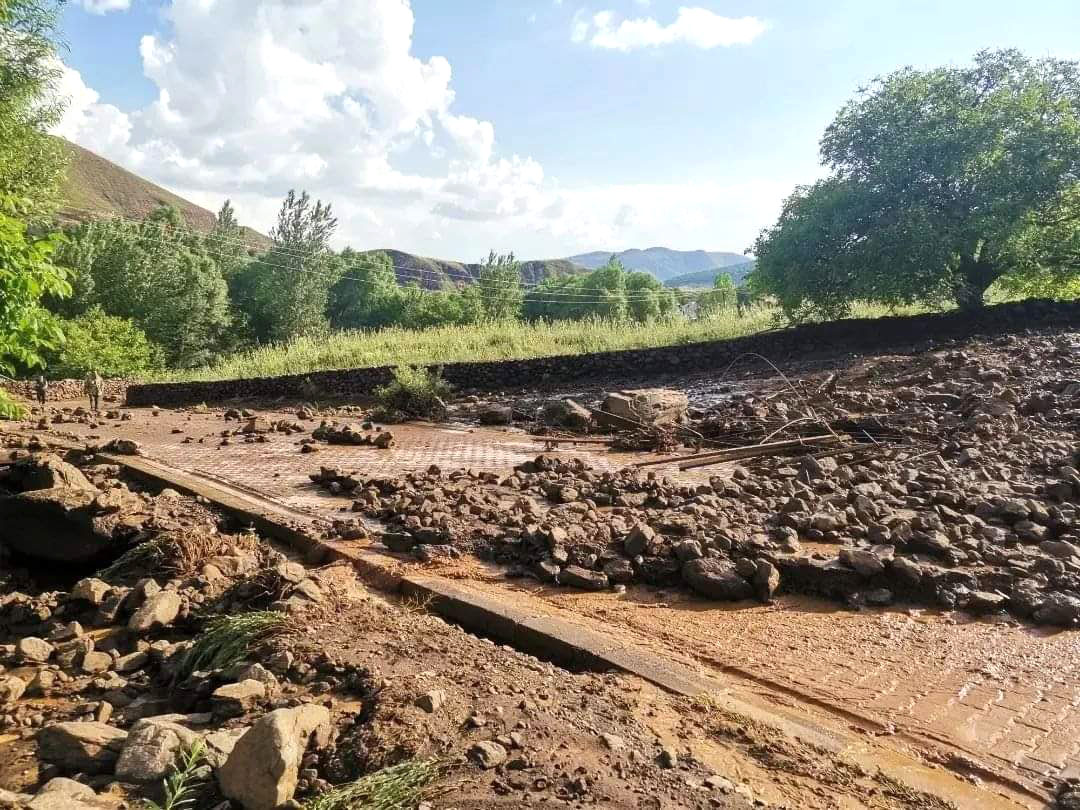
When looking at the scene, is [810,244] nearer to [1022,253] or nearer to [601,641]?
[1022,253]

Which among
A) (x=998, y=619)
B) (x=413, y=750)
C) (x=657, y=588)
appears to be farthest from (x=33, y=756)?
(x=998, y=619)

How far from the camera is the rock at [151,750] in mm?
2490

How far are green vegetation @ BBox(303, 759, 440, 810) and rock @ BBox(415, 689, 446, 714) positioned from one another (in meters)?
0.36

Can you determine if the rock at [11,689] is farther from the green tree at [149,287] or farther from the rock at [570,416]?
the green tree at [149,287]

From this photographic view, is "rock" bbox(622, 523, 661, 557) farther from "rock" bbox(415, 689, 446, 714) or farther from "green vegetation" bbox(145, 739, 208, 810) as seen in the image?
"green vegetation" bbox(145, 739, 208, 810)

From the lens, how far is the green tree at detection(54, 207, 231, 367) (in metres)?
33.7

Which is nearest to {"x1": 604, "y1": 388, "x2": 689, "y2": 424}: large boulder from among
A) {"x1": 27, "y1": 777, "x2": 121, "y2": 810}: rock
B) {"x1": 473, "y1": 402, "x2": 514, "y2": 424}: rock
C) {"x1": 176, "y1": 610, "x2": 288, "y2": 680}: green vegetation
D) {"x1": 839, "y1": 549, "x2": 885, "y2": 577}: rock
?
{"x1": 473, "y1": 402, "x2": 514, "y2": 424}: rock

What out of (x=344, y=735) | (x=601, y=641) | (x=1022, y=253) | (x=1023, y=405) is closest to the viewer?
(x=344, y=735)

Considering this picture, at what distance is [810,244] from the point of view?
17.9 m

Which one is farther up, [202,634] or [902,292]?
[902,292]

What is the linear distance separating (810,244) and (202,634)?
1743 centimetres

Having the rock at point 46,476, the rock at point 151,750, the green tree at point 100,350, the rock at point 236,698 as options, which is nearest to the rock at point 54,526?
the rock at point 46,476

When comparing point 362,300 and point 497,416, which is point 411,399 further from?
point 362,300

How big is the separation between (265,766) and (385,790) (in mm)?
413
